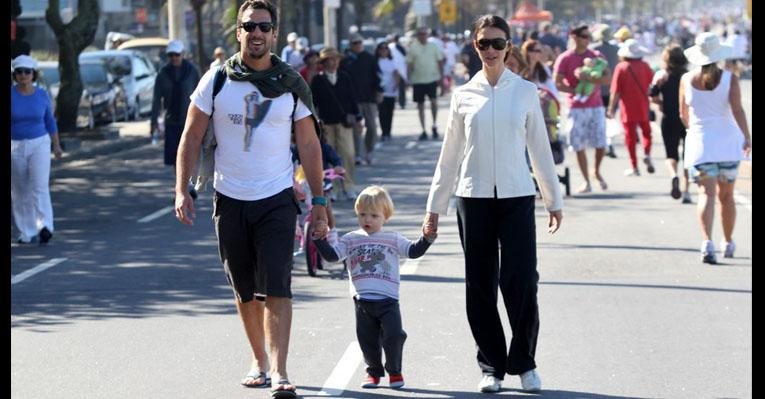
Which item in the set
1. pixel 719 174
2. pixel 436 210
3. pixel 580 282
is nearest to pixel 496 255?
pixel 436 210

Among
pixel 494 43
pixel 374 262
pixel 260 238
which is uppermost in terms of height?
pixel 494 43

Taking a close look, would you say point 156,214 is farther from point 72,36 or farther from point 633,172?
point 72,36

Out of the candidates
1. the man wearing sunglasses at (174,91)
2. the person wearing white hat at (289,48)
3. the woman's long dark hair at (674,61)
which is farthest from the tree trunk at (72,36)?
the woman's long dark hair at (674,61)

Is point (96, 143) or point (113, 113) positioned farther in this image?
point (113, 113)

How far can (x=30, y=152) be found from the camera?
49.6 ft

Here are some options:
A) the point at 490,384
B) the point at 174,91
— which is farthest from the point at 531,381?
the point at 174,91

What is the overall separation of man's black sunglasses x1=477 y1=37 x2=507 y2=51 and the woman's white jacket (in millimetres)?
132

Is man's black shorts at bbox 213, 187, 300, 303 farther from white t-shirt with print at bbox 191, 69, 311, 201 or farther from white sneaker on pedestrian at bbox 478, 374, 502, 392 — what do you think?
white sneaker on pedestrian at bbox 478, 374, 502, 392

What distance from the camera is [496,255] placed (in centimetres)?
809

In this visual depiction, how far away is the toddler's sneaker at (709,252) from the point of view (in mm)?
12797

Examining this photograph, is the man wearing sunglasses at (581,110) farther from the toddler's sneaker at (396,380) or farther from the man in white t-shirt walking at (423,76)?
the toddler's sneaker at (396,380)

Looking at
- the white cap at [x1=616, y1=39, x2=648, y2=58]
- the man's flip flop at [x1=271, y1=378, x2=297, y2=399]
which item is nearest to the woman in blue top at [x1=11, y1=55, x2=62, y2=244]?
the white cap at [x1=616, y1=39, x2=648, y2=58]

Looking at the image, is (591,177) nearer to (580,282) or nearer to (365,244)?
(580,282)

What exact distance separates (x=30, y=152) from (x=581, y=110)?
6.37m
